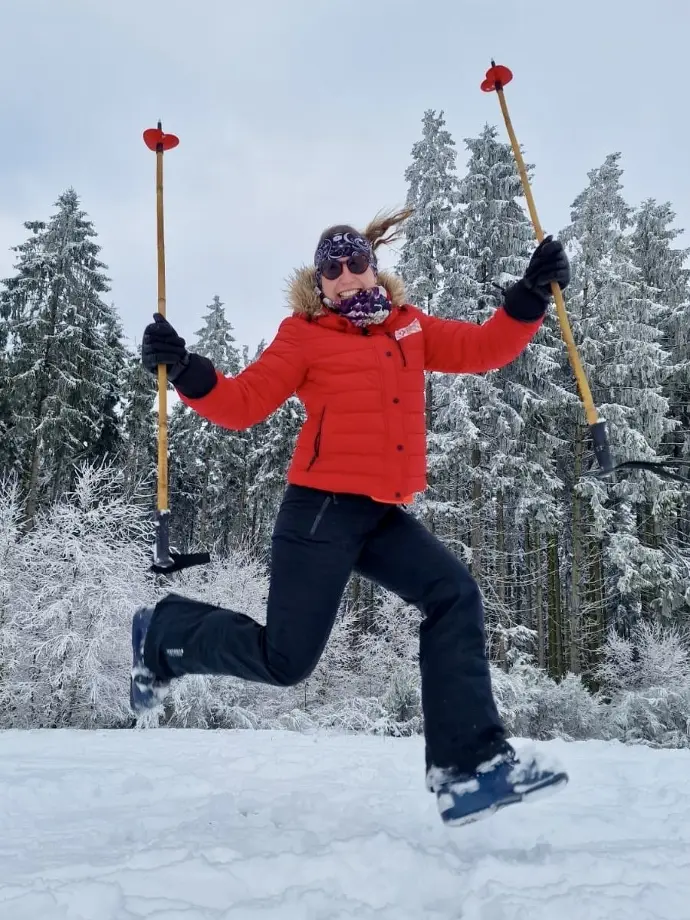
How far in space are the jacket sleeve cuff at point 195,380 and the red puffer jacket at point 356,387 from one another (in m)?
0.04

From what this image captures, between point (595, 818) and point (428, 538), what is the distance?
1.39 meters

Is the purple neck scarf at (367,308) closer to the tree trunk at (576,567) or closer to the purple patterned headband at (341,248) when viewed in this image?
the purple patterned headband at (341,248)

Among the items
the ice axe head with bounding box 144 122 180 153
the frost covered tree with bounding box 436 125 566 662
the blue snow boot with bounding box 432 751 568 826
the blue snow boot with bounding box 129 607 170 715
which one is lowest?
the blue snow boot with bounding box 432 751 568 826

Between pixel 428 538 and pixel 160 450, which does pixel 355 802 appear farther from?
pixel 160 450

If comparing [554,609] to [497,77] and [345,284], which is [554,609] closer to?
[497,77]

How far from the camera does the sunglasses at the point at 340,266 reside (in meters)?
3.43

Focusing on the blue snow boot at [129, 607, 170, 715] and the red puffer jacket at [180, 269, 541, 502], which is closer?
the red puffer jacket at [180, 269, 541, 502]

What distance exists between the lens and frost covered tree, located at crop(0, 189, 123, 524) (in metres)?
18.9

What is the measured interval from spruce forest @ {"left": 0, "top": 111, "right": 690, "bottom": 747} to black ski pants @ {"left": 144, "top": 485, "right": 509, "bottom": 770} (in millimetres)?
10766

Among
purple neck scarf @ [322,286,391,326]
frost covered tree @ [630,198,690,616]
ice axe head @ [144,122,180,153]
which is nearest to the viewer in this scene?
purple neck scarf @ [322,286,391,326]

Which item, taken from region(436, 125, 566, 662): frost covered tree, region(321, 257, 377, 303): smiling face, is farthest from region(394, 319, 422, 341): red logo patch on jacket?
region(436, 125, 566, 662): frost covered tree

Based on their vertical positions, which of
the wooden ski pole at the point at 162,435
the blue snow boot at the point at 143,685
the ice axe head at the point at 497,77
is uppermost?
the ice axe head at the point at 497,77

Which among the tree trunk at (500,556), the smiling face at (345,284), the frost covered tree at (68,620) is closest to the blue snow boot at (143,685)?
the smiling face at (345,284)

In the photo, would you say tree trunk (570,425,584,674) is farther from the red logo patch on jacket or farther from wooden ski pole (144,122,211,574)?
wooden ski pole (144,122,211,574)
